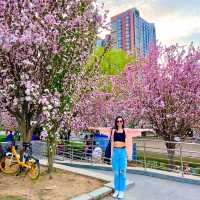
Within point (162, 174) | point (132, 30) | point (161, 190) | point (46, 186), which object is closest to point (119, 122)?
point (161, 190)

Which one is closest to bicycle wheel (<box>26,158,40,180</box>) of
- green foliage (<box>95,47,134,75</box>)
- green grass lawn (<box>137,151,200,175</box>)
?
green grass lawn (<box>137,151,200,175</box>)

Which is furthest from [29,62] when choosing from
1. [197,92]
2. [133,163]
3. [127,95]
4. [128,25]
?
[128,25]

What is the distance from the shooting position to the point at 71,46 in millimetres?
9680

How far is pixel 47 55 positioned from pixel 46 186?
3335mm

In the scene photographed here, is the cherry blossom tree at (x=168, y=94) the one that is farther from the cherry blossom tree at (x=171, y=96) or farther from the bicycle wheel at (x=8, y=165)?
the bicycle wheel at (x=8, y=165)

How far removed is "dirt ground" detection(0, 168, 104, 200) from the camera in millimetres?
7984

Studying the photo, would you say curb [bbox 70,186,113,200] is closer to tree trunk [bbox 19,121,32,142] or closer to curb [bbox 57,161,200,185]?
curb [bbox 57,161,200,185]

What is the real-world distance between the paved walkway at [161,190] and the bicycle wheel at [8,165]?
3.44 metres

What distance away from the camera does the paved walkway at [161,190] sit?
27.4 feet

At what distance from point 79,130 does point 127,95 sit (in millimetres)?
3826

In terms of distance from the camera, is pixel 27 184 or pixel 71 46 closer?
pixel 27 184

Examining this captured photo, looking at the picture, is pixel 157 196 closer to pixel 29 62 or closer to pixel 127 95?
pixel 29 62

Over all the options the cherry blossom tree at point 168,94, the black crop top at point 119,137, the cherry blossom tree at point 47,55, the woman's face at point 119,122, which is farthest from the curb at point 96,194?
the cherry blossom tree at point 168,94

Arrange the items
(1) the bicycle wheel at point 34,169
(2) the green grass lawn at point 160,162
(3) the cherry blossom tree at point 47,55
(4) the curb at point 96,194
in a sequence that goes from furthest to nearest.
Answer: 1. (2) the green grass lawn at point 160,162
2. (1) the bicycle wheel at point 34,169
3. (3) the cherry blossom tree at point 47,55
4. (4) the curb at point 96,194
